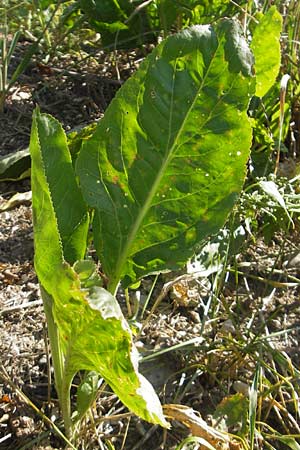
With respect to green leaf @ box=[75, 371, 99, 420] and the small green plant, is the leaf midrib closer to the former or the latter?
the small green plant

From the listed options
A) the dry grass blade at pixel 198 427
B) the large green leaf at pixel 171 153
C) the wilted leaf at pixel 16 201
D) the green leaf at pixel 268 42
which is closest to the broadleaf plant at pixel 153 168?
the large green leaf at pixel 171 153

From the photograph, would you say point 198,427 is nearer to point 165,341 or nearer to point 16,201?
point 165,341

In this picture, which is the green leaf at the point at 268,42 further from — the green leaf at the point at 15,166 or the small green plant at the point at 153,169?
the green leaf at the point at 15,166

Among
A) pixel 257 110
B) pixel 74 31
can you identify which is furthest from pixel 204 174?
pixel 74 31

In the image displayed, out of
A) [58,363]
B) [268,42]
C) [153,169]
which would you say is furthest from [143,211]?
[268,42]

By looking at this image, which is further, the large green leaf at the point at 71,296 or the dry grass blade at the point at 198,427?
the dry grass blade at the point at 198,427

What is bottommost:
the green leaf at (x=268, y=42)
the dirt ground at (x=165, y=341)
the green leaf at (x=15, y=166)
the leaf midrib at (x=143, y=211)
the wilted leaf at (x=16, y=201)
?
the dirt ground at (x=165, y=341)
